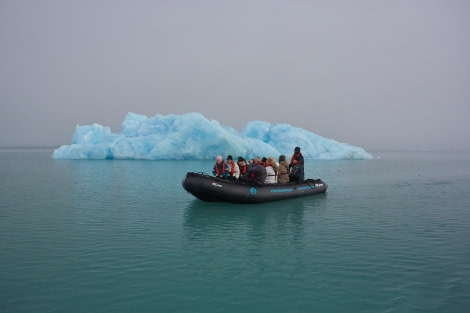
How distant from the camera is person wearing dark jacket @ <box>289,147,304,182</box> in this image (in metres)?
17.6

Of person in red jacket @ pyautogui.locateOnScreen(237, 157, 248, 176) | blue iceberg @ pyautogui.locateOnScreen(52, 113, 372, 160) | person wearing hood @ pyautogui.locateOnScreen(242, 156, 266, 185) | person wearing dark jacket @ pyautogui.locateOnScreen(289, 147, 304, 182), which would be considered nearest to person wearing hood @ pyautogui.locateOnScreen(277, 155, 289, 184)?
person wearing dark jacket @ pyautogui.locateOnScreen(289, 147, 304, 182)

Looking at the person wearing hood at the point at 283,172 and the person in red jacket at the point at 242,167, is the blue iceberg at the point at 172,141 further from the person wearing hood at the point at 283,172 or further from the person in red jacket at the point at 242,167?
the person in red jacket at the point at 242,167

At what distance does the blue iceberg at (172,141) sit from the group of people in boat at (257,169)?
30.9 meters

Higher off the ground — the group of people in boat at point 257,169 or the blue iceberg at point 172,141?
the blue iceberg at point 172,141

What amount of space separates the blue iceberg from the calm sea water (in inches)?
1320

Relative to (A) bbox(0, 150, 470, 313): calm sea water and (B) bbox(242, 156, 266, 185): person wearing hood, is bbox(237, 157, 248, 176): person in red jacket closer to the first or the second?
(B) bbox(242, 156, 266, 185): person wearing hood

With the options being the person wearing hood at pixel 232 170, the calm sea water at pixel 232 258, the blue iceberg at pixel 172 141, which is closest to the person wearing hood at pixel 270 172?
the calm sea water at pixel 232 258

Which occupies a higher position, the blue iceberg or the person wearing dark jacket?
the blue iceberg

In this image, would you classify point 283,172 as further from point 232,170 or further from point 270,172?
point 232,170

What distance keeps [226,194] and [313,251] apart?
6.55 metres

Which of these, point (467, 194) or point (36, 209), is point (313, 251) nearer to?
point (36, 209)

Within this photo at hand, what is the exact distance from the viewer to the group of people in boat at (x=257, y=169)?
15773 mm

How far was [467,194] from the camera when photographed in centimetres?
2116

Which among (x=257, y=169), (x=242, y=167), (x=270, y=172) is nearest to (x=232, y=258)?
(x=257, y=169)
